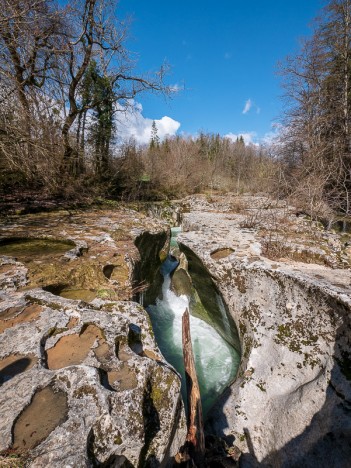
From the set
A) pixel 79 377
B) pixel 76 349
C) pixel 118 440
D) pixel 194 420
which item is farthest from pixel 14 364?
pixel 194 420

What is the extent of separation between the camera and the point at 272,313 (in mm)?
3701

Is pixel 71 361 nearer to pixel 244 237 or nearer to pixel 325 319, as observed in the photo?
pixel 325 319

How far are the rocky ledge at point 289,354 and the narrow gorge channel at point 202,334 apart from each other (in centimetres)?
73

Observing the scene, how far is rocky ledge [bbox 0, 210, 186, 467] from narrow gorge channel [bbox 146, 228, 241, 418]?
2692mm

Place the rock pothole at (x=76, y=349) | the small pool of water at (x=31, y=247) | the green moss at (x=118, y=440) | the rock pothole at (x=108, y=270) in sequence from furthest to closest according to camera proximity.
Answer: the small pool of water at (x=31, y=247)
the rock pothole at (x=108, y=270)
the rock pothole at (x=76, y=349)
the green moss at (x=118, y=440)

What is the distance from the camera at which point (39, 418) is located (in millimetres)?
1345

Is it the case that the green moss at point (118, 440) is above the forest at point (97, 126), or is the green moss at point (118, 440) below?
below

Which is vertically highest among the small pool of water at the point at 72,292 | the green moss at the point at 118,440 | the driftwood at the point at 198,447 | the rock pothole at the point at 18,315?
the rock pothole at the point at 18,315

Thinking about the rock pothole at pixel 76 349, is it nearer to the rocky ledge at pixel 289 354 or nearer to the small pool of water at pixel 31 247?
the small pool of water at pixel 31 247

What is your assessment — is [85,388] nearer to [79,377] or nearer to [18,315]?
[79,377]

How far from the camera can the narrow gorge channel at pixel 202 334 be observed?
450cm

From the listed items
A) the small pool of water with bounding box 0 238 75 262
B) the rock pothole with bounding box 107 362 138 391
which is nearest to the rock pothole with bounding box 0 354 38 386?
the rock pothole with bounding box 107 362 138 391

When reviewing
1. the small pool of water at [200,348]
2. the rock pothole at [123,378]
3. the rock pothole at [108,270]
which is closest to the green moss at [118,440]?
the rock pothole at [123,378]

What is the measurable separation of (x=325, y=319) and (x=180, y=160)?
2316 centimetres
